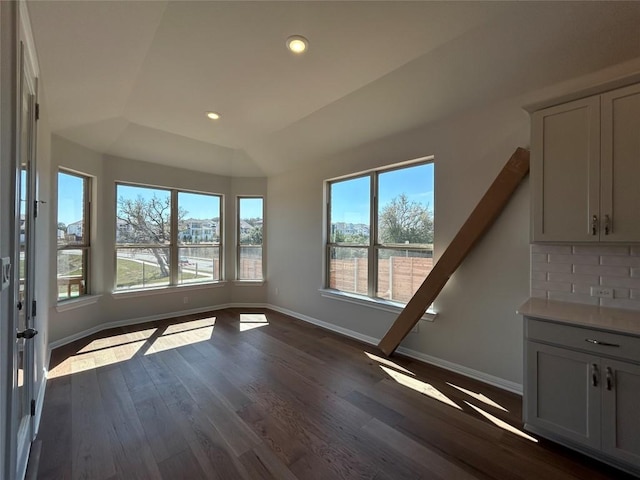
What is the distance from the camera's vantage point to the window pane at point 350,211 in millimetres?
3936

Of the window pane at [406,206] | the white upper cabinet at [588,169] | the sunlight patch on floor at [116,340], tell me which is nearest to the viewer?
the white upper cabinet at [588,169]

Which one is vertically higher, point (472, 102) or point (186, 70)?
point (186, 70)

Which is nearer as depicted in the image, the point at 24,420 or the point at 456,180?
the point at 24,420

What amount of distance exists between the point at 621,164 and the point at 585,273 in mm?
843

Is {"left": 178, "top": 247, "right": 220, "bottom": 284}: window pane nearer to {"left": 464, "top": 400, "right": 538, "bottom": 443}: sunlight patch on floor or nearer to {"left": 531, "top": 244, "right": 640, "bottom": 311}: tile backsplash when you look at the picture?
{"left": 464, "top": 400, "right": 538, "bottom": 443}: sunlight patch on floor

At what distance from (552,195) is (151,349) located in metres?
4.32

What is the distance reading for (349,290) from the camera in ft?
13.6

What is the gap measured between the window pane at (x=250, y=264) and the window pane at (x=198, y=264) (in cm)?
45

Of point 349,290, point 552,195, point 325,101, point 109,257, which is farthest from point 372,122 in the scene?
point 109,257

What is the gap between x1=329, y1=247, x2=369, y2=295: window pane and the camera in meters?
3.97

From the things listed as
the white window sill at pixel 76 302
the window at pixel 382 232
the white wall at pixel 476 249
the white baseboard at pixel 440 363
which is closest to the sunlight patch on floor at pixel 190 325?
the white window sill at pixel 76 302

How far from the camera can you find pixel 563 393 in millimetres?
1809

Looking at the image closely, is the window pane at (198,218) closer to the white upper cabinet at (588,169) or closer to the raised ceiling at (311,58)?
the raised ceiling at (311,58)

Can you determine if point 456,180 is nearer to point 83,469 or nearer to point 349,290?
point 349,290
